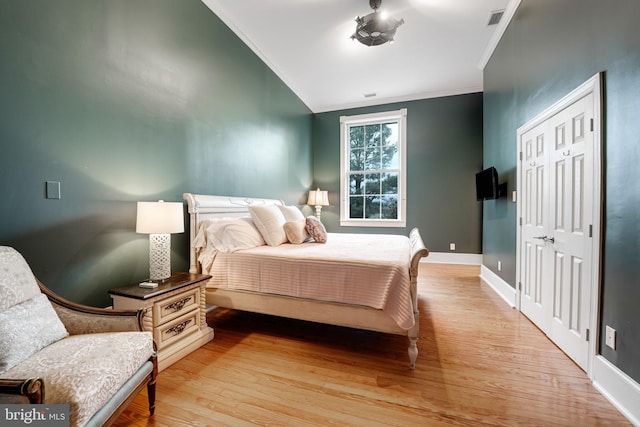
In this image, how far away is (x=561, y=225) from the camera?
2.12m

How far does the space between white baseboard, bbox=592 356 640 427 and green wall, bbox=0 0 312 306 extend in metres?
3.28

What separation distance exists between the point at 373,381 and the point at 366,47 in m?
3.99

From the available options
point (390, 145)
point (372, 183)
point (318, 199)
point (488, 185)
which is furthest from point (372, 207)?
point (488, 185)

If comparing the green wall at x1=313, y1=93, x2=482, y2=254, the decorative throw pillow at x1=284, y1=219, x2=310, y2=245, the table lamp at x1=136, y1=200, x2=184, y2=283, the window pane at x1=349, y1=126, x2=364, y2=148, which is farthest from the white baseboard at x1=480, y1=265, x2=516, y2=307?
the table lamp at x1=136, y1=200, x2=184, y2=283

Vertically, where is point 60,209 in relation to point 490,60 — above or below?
below

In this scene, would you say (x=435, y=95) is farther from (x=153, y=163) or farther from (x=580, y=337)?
(x=153, y=163)

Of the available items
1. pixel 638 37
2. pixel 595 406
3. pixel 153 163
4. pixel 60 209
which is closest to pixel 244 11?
pixel 153 163

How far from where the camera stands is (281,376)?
174cm

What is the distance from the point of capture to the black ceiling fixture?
2.87m

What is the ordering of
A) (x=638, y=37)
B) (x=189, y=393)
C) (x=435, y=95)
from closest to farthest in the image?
1. (x=638, y=37)
2. (x=189, y=393)
3. (x=435, y=95)

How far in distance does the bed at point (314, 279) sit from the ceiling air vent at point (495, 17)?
2.98 metres

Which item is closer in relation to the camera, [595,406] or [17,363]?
[17,363]

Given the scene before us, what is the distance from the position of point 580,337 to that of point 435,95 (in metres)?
4.61

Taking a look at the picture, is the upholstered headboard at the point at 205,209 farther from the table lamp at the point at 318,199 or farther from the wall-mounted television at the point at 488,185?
the wall-mounted television at the point at 488,185
